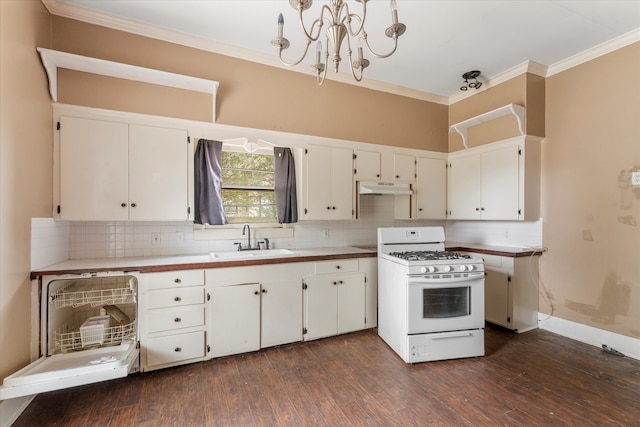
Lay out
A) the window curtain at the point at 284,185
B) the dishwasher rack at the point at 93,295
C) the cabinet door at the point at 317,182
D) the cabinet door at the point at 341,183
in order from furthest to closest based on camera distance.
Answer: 1. the cabinet door at the point at 341,183
2. the cabinet door at the point at 317,182
3. the window curtain at the point at 284,185
4. the dishwasher rack at the point at 93,295

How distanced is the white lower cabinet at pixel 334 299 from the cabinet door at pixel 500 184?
187 centimetres

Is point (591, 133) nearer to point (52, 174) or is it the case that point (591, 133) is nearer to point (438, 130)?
point (438, 130)

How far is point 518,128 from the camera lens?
10.9ft

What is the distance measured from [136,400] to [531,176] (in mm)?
4338

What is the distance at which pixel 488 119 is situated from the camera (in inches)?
145

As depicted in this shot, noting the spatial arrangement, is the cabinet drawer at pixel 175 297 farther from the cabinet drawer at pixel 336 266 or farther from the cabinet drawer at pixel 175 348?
the cabinet drawer at pixel 336 266

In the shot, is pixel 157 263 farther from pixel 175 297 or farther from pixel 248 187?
pixel 248 187

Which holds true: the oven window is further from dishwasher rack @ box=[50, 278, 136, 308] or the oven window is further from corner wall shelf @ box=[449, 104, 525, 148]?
dishwasher rack @ box=[50, 278, 136, 308]

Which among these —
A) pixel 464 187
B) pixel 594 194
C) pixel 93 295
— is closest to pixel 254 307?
pixel 93 295

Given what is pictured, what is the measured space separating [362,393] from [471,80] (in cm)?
375

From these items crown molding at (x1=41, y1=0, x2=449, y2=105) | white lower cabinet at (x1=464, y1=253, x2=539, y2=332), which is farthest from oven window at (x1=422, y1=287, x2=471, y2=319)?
crown molding at (x1=41, y1=0, x2=449, y2=105)

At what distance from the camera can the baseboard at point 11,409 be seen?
1.75 m

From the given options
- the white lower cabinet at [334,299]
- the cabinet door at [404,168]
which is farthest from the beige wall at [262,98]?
the white lower cabinet at [334,299]

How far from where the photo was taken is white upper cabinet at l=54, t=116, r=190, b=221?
7.71ft
